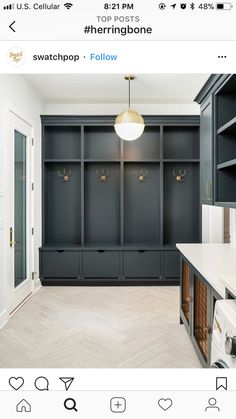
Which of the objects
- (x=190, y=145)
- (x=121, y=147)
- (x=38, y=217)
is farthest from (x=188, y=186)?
(x=38, y=217)

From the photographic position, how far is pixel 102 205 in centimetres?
392

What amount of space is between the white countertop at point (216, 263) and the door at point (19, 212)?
5.03 feet

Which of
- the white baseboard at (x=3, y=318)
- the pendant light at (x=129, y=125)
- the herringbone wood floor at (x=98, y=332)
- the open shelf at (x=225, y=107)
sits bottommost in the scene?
the herringbone wood floor at (x=98, y=332)

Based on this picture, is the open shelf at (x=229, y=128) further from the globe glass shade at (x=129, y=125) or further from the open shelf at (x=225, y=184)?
the globe glass shade at (x=129, y=125)

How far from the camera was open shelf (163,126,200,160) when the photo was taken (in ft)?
12.7

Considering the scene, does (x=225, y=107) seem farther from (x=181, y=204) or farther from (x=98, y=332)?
(x=181, y=204)

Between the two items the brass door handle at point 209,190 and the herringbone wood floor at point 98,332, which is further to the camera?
the brass door handle at point 209,190
